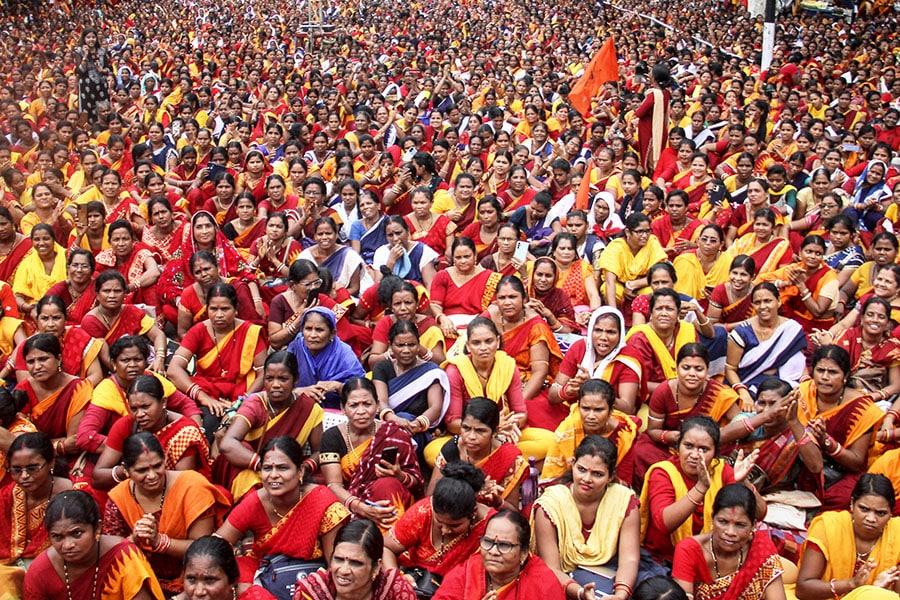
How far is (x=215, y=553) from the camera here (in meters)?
2.99

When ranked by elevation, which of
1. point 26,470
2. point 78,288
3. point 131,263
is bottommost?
point 131,263

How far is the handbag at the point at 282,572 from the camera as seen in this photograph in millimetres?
3424

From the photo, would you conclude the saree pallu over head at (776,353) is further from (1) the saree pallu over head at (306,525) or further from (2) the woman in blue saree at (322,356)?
(1) the saree pallu over head at (306,525)

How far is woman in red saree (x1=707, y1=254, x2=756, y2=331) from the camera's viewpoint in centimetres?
544

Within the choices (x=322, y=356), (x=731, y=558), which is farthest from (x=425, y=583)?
(x=322, y=356)

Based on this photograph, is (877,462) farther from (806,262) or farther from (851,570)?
(806,262)

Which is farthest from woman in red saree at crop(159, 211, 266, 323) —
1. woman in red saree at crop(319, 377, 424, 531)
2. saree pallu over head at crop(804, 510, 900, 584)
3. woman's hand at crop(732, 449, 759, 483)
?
saree pallu over head at crop(804, 510, 900, 584)

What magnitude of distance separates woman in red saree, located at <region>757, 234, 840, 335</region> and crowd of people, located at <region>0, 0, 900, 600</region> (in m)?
0.02

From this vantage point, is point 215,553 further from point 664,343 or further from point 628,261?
point 628,261

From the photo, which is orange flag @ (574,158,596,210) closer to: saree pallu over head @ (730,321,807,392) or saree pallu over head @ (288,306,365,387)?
saree pallu over head @ (730,321,807,392)

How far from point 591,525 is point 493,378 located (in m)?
1.23

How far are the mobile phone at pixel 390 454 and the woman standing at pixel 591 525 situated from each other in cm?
77

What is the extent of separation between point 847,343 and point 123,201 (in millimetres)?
5600

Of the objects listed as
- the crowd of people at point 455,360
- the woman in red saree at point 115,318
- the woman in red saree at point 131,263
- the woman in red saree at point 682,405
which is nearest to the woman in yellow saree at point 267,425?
the crowd of people at point 455,360
